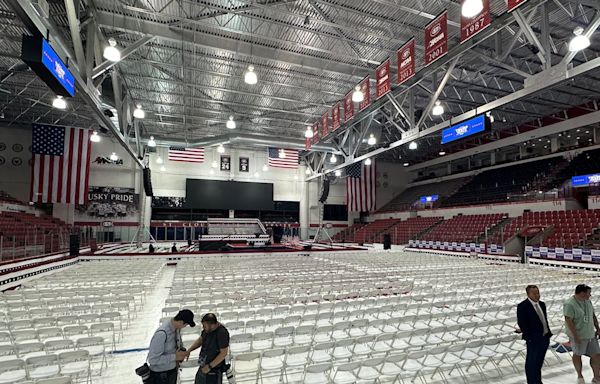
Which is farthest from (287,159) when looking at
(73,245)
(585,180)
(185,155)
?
(585,180)

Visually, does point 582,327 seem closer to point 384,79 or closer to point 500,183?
point 384,79

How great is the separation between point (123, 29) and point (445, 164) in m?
32.2

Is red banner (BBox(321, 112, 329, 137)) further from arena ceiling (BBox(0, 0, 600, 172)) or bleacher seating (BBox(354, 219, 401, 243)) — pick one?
bleacher seating (BBox(354, 219, 401, 243))

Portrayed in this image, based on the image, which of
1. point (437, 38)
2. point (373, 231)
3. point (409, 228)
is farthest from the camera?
point (373, 231)

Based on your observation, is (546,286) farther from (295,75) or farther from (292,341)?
(295,75)

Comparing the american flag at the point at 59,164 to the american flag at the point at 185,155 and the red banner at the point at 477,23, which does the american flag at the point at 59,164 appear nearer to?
the american flag at the point at 185,155

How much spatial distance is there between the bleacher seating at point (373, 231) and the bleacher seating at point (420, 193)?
7.06 ft

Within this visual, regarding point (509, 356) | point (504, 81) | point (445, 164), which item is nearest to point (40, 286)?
point (509, 356)

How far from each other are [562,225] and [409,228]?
11695 mm

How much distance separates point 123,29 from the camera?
33.2ft

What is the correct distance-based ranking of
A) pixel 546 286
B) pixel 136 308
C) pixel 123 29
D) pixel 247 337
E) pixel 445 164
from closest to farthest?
pixel 247 337, pixel 136 308, pixel 546 286, pixel 123 29, pixel 445 164

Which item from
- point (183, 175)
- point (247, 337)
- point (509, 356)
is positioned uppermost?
point (183, 175)

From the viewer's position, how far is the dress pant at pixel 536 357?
357cm

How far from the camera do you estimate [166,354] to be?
2949mm
